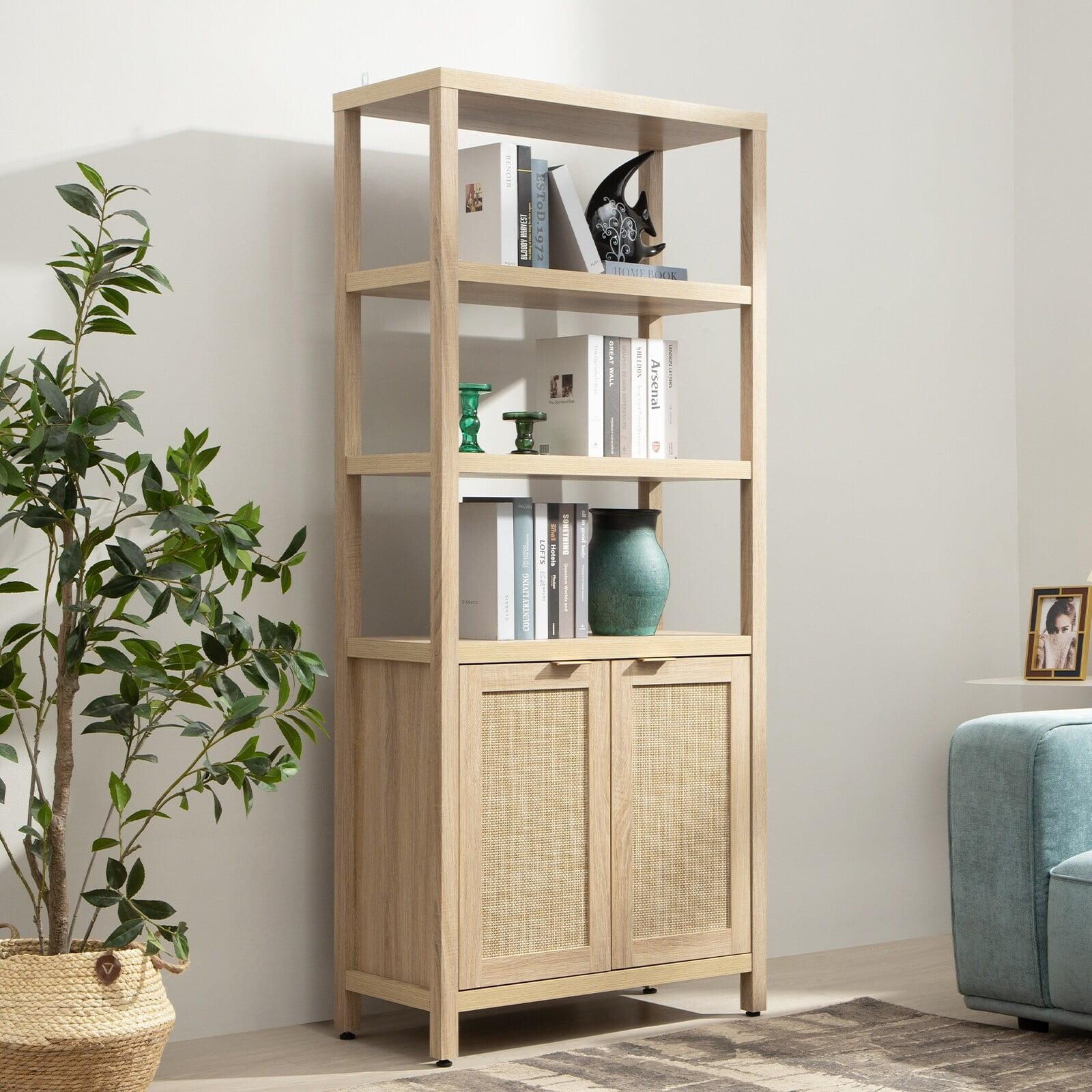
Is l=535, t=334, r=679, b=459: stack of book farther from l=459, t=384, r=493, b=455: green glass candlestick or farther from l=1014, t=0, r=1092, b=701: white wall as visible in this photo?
l=1014, t=0, r=1092, b=701: white wall

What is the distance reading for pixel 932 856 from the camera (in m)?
4.59

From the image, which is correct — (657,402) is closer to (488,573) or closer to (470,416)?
(470,416)

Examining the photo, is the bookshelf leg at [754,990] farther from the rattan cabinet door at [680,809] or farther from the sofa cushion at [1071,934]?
the sofa cushion at [1071,934]

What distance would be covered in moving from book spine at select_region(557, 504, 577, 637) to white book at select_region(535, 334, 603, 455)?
164 millimetres

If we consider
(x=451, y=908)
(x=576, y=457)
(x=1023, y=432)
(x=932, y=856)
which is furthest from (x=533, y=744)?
(x=1023, y=432)

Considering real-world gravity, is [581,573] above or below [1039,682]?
above

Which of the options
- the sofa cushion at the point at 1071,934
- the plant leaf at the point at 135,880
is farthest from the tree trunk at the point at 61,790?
the sofa cushion at the point at 1071,934

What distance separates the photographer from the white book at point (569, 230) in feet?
11.3

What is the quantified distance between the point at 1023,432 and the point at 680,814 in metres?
1.83

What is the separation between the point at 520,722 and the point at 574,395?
2.28 feet

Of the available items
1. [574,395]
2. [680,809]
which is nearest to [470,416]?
[574,395]

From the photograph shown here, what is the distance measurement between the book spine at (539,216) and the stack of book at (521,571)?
47 cm

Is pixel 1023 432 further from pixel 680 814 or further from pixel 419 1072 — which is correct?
pixel 419 1072

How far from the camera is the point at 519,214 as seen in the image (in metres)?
3.39
